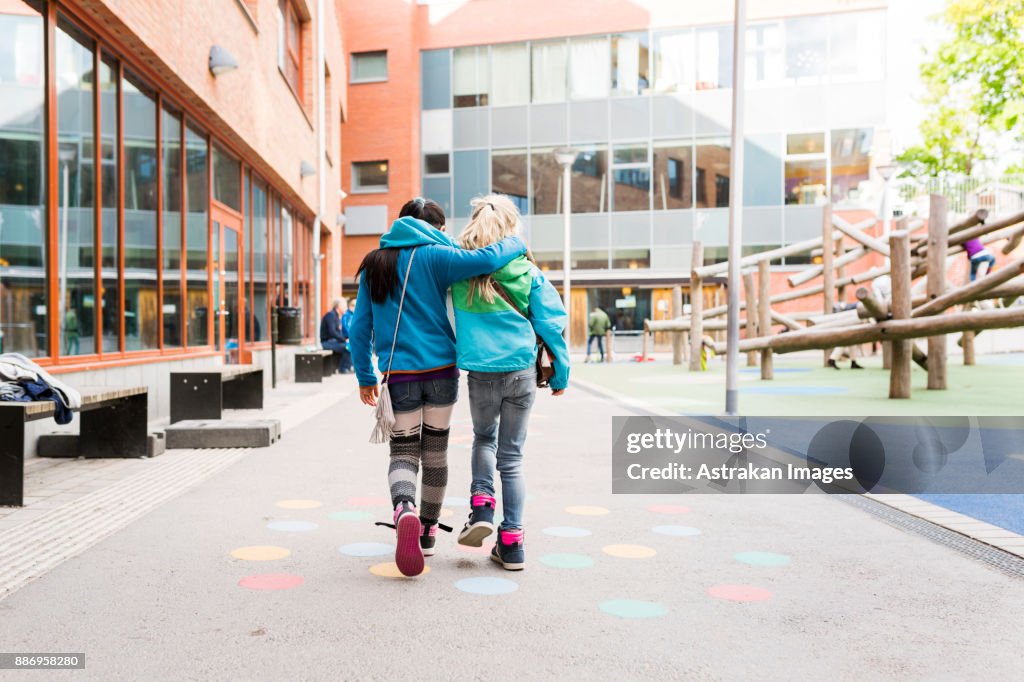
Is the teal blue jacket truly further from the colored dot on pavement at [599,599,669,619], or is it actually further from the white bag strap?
the colored dot on pavement at [599,599,669,619]

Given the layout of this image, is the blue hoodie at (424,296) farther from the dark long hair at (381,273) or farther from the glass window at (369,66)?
the glass window at (369,66)

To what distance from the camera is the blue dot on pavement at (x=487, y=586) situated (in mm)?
3928

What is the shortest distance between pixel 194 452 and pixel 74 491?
208 cm

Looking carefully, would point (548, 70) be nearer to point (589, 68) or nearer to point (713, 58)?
point (589, 68)

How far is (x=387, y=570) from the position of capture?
427cm

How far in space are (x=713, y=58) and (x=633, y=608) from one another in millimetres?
33429

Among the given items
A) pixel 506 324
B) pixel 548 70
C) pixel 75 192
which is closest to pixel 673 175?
pixel 548 70

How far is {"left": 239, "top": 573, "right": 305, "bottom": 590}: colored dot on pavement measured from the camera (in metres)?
3.96

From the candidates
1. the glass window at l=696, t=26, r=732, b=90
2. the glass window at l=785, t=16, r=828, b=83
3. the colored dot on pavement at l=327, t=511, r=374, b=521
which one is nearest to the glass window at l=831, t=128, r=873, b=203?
the glass window at l=785, t=16, r=828, b=83

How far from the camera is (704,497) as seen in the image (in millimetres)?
6188

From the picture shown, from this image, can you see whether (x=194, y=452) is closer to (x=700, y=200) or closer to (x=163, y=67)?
(x=163, y=67)

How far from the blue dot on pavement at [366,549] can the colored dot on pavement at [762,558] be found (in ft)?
5.71

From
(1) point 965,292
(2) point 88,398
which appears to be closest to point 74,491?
(2) point 88,398

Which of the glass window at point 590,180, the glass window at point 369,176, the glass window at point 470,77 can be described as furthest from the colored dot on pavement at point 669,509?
the glass window at point 470,77
